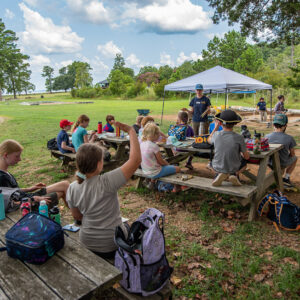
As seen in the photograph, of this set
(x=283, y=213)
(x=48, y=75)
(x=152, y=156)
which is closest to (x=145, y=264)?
(x=283, y=213)

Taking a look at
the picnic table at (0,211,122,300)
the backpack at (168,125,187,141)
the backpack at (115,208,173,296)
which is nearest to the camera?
the picnic table at (0,211,122,300)

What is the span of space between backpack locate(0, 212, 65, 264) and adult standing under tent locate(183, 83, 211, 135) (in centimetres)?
725

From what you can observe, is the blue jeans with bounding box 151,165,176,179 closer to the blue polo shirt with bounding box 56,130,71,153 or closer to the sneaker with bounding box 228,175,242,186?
the sneaker with bounding box 228,175,242,186

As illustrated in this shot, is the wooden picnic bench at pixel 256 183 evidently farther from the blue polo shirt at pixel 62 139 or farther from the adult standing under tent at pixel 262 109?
the adult standing under tent at pixel 262 109

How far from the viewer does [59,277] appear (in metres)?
1.64

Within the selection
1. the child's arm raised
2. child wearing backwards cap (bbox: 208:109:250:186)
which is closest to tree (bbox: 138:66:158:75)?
child wearing backwards cap (bbox: 208:109:250:186)

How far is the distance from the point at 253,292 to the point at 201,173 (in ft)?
11.9

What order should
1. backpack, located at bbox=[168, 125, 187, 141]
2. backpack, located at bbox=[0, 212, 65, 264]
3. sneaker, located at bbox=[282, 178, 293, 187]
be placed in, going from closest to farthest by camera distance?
backpack, located at bbox=[0, 212, 65, 264] < sneaker, located at bbox=[282, 178, 293, 187] < backpack, located at bbox=[168, 125, 187, 141]

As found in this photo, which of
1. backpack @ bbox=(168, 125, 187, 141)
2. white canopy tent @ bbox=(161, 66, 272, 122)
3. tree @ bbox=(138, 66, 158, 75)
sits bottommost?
backpack @ bbox=(168, 125, 187, 141)

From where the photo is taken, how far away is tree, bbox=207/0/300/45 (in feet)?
→ 36.5

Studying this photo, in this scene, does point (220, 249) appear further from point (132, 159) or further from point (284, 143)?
point (284, 143)

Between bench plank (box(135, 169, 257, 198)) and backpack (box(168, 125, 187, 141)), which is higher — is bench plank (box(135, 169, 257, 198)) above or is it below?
below

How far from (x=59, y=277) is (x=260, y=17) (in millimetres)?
13396

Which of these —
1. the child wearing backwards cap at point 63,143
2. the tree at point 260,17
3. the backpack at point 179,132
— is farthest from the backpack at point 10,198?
the tree at point 260,17
